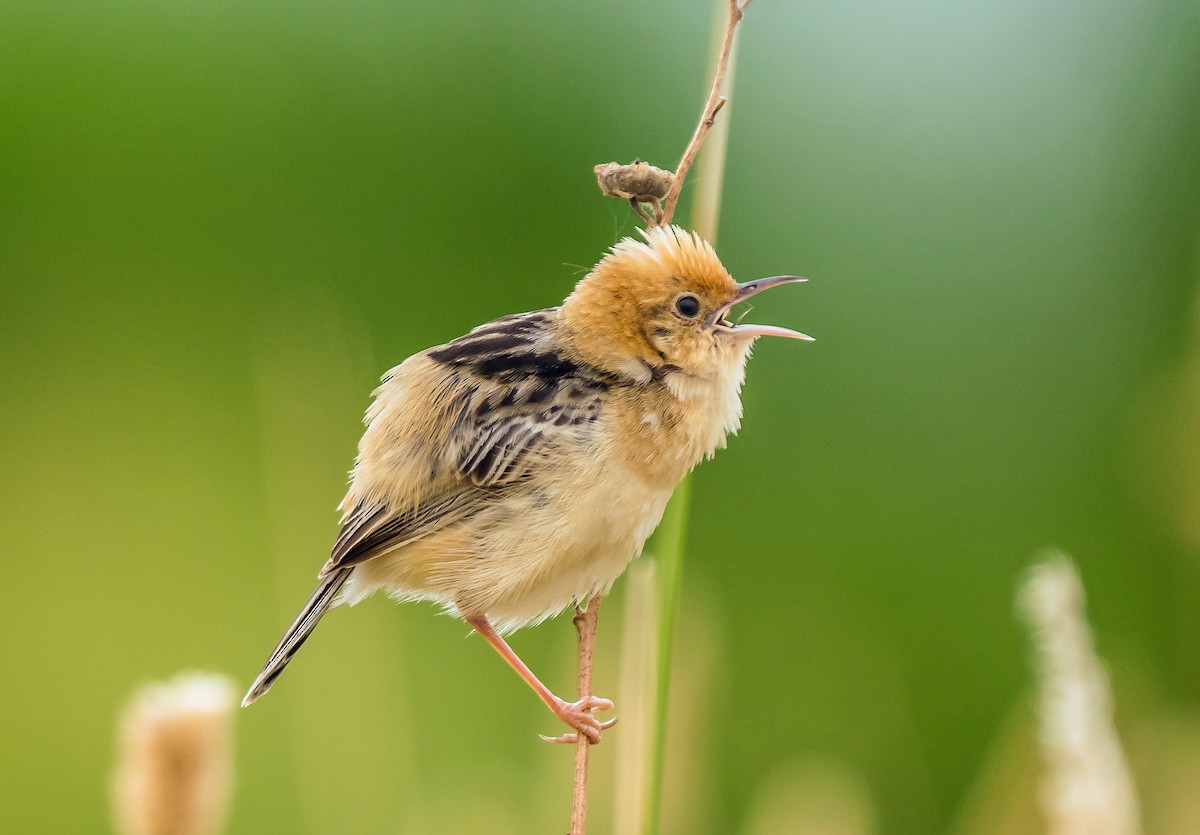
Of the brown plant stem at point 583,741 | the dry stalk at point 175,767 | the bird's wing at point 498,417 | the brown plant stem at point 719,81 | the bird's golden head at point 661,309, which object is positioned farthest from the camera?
the bird's wing at point 498,417

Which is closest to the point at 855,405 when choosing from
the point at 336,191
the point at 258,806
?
the point at 336,191

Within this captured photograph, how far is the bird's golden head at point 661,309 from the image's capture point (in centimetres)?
175

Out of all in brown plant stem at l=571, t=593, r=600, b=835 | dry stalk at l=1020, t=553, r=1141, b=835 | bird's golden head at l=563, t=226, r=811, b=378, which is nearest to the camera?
dry stalk at l=1020, t=553, r=1141, b=835

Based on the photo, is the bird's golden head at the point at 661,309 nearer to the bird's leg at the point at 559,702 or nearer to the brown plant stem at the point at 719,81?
the brown plant stem at the point at 719,81

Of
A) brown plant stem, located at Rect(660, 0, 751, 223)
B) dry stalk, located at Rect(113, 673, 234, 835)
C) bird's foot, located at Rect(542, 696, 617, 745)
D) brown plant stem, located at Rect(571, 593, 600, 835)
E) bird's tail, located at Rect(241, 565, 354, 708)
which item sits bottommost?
bird's foot, located at Rect(542, 696, 617, 745)

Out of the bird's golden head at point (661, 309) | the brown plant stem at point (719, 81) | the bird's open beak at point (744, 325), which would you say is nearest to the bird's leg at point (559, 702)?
the bird's golden head at point (661, 309)

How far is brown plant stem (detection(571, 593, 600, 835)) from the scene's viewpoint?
1554 millimetres

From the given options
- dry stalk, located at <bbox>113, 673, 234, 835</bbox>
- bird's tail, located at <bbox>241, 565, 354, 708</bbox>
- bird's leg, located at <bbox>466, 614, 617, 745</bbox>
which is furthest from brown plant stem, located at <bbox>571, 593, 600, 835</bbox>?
dry stalk, located at <bbox>113, 673, 234, 835</bbox>

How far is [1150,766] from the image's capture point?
2.53 m

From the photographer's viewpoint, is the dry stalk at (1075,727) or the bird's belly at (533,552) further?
the bird's belly at (533,552)

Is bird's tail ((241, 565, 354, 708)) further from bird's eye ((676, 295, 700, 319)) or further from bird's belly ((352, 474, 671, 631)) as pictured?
bird's eye ((676, 295, 700, 319))

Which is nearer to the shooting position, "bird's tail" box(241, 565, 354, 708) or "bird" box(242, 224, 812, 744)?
"bird's tail" box(241, 565, 354, 708)

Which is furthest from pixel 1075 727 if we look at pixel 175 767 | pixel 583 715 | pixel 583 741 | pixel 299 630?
pixel 299 630

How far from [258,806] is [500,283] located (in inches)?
75.3
